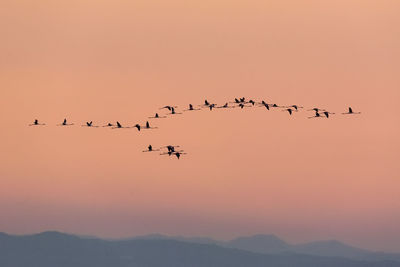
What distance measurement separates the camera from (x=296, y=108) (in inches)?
7367

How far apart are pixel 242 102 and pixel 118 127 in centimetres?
1971

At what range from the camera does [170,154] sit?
18750 centimetres

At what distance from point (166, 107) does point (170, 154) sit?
8.47m

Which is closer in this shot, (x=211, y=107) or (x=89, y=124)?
(x=211, y=107)

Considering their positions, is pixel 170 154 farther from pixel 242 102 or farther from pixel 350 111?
pixel 350 111

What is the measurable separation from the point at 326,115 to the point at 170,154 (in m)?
24.8

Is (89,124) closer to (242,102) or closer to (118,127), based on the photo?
(118,127)

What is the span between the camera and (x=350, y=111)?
19300 centimetres

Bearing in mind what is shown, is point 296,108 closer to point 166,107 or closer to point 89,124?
point 166,107

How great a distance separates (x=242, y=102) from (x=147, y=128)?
1523 cm

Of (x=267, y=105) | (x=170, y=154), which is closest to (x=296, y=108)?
(x=267, y=105)

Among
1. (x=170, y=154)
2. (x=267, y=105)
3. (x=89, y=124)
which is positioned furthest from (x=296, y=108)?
(x=89, y=124)

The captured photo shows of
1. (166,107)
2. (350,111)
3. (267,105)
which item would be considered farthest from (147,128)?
(350,111)

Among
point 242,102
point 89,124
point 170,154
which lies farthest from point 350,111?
point 89,124
